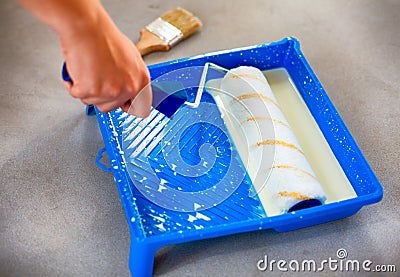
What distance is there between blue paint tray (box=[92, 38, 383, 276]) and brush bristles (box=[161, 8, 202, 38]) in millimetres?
210

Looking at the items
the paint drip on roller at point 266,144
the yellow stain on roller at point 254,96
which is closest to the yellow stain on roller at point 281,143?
the paint drip on roller at point 266,144

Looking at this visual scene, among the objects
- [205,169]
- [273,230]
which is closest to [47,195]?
[205,169]

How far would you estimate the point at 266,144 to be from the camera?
1004 millimetres

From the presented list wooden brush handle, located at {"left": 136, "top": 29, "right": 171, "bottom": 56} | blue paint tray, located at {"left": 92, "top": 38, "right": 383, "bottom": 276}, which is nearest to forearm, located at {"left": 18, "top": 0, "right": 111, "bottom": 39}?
blue paint tray, located at {"left": 92, "top": 38, "right": 383, "bottom": 276}

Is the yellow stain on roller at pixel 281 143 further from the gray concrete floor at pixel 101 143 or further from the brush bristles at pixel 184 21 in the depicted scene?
the brush bristles at pixel 184 21

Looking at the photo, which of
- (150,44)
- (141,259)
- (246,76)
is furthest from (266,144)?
(150,44)

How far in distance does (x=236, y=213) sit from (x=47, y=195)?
0.36 metres

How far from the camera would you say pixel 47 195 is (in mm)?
1028

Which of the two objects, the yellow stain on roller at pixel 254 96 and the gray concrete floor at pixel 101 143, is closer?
the gray concrete floor at pixel 101 143

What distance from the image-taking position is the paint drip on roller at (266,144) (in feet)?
3.05

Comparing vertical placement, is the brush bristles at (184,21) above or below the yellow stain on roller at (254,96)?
below

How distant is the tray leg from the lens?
85cm

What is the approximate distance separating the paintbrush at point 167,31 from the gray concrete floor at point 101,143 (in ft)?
0.08

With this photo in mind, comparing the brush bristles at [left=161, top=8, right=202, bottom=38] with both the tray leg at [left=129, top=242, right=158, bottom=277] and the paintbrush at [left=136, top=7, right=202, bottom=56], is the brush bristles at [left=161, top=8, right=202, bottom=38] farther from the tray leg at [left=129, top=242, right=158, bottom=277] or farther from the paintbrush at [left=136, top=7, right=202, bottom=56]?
the tray leg at [left=129, top=242, right=158, bottom=277]
